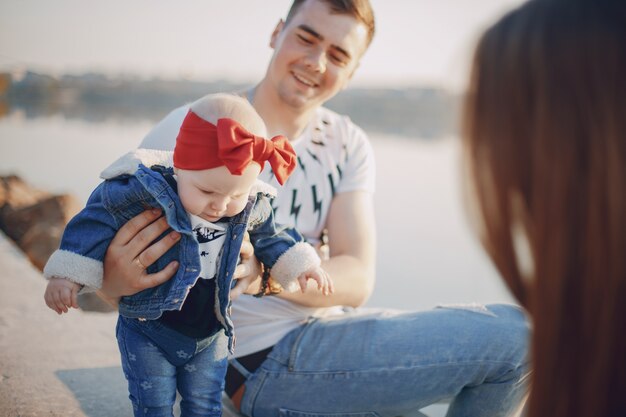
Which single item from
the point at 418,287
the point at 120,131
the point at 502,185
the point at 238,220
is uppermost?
the point at 502,185

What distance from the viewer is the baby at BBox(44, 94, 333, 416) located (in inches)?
59.7

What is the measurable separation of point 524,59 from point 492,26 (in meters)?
0.10

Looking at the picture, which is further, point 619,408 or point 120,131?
point 120,131

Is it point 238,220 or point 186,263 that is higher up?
point 238,220

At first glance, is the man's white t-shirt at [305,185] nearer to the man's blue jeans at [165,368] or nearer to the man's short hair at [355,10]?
the man's blue jeans at [165,368]

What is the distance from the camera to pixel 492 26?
100 cm

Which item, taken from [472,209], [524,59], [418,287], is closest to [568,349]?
[472,209]

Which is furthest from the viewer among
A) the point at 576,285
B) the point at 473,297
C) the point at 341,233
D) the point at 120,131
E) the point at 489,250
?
the point at 120,131

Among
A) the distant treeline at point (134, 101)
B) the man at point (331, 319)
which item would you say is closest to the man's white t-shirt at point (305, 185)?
the man at point (331, 319)

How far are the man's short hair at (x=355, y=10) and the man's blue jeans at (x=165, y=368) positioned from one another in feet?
4.13

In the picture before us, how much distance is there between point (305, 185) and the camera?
7.15ft

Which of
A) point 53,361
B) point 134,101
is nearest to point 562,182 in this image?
point 53,361

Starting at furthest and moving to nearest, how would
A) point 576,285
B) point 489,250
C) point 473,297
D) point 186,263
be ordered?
point 473,297, point 186,263, point 489,250, point 576,285

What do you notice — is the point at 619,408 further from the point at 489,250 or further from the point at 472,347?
the point at 472,347
